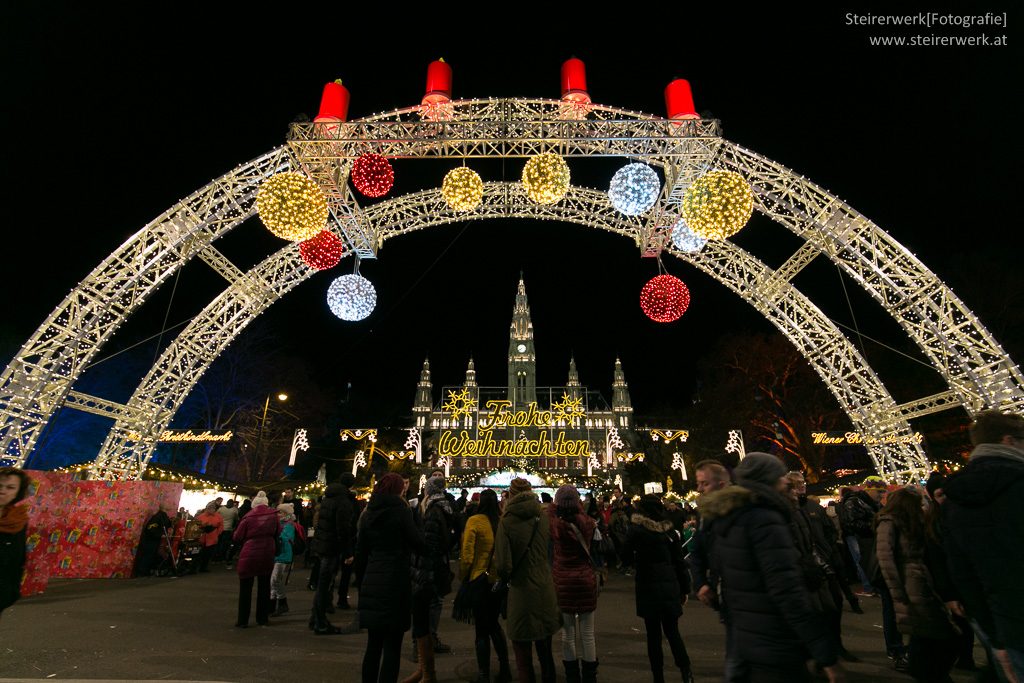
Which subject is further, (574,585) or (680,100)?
(680,100)

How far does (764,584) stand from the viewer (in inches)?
92.2

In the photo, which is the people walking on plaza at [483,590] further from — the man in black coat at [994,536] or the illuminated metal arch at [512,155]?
the illuminated metal arch at [512,155]

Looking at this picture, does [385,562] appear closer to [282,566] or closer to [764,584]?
[764,584]

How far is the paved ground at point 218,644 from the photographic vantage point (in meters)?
4.56

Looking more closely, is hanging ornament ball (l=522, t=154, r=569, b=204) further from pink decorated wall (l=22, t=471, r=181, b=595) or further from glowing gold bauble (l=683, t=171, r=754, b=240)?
pink decorated wall (l=22, t=471, r=181, b=595)

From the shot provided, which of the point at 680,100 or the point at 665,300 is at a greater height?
the point at 680,100

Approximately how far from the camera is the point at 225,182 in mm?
11023

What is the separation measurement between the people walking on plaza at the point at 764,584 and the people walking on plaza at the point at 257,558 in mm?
5481

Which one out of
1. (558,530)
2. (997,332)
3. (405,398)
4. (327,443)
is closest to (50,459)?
(327,443)

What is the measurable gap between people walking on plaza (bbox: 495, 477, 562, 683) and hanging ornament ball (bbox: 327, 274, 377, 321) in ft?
23.3

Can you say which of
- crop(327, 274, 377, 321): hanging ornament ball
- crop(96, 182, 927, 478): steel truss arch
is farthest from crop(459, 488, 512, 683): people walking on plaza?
crop(96, 182, 927, 478): steel truss arch

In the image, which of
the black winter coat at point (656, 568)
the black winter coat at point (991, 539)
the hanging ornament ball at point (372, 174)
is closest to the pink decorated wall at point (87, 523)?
the hanging ornament ball at point (372, 174)

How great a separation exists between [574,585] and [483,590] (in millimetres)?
743

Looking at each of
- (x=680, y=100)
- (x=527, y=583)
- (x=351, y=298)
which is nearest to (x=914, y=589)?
(x=527, y=583)
